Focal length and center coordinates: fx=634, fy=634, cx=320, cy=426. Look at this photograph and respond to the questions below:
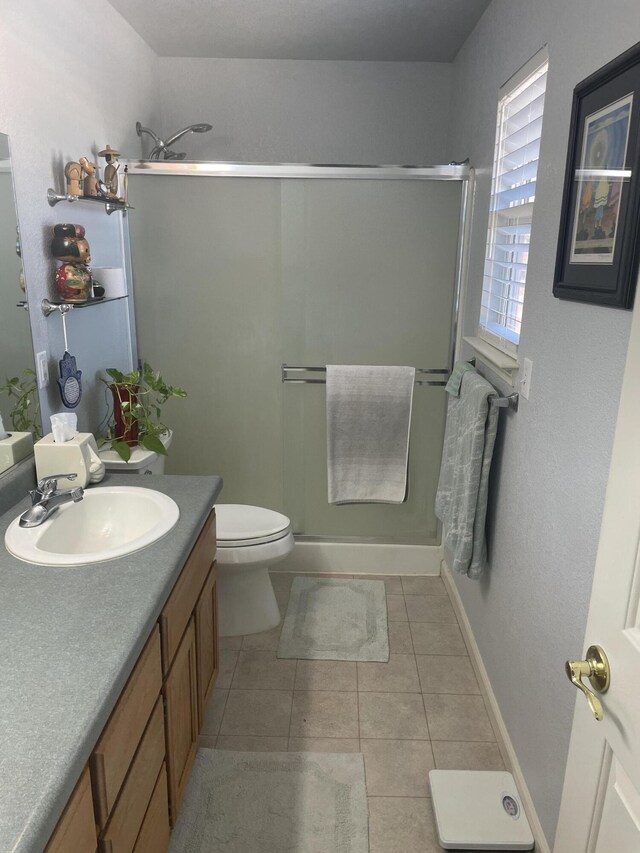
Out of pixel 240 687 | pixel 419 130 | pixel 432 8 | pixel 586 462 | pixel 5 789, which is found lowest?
pixel 240 687

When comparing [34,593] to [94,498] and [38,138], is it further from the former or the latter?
[38,138]

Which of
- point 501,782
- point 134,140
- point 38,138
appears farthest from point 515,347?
point 134,140

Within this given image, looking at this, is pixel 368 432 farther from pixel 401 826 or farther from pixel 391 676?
pixel 401 826

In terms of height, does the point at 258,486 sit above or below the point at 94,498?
below

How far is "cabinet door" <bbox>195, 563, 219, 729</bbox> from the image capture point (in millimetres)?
1817

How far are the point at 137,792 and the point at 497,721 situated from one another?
4.18ft

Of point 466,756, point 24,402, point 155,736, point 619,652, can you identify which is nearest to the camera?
point 619,652

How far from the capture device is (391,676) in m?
2.35

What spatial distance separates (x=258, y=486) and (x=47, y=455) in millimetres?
1337

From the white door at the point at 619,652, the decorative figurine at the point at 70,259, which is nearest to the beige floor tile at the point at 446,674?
the white door at the point at 619,652

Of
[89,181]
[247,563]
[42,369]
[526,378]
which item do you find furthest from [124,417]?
[526,378]

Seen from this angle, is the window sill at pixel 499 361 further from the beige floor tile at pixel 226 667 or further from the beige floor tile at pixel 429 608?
the beige floor tile at pixel 226 667

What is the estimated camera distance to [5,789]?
84 centimetres

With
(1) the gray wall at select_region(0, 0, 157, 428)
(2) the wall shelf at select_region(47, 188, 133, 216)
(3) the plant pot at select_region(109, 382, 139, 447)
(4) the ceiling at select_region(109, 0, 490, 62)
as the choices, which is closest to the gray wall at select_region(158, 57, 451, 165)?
(4) the ceiling at select_region(109, 0, 490, 62)
